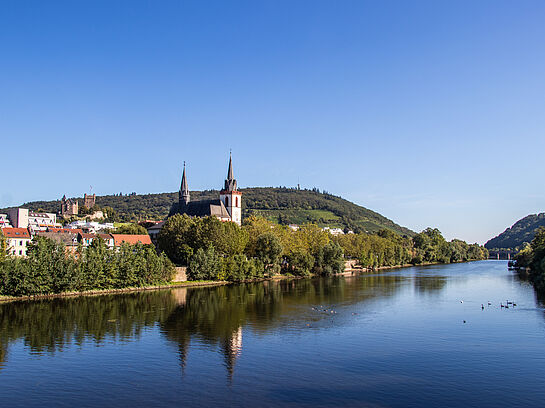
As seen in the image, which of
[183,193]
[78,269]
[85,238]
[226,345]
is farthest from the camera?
[183,193]

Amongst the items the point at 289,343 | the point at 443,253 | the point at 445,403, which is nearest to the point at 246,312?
the point at 289,343

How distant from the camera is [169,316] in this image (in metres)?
51.1

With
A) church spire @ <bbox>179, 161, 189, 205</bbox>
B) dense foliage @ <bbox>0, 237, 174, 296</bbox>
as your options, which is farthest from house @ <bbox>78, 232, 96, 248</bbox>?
church spire @ <bbox>179, 161, 189, 205</bbox>

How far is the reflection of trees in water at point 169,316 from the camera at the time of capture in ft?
131

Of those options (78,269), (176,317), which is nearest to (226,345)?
(176,317)

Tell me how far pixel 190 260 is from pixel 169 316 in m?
39.9

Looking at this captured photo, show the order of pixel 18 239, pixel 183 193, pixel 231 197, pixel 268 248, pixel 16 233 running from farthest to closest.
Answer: pixel 183 193 → pixel 231 197 → pixel 268 248 → pixel 16 233 → pixel 18 239

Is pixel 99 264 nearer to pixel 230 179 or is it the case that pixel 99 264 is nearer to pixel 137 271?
pixel 137 271

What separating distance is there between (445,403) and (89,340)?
2847 cm

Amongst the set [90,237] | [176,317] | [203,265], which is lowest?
[176,317]

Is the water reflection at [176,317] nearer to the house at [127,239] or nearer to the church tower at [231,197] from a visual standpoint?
the house at [127,239]

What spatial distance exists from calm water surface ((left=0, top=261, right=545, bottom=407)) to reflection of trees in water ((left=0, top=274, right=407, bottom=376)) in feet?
0.62

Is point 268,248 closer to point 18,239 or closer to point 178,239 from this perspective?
point 178,239

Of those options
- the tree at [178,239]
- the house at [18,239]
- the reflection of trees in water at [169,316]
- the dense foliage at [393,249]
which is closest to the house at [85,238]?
the house at [18,239]
